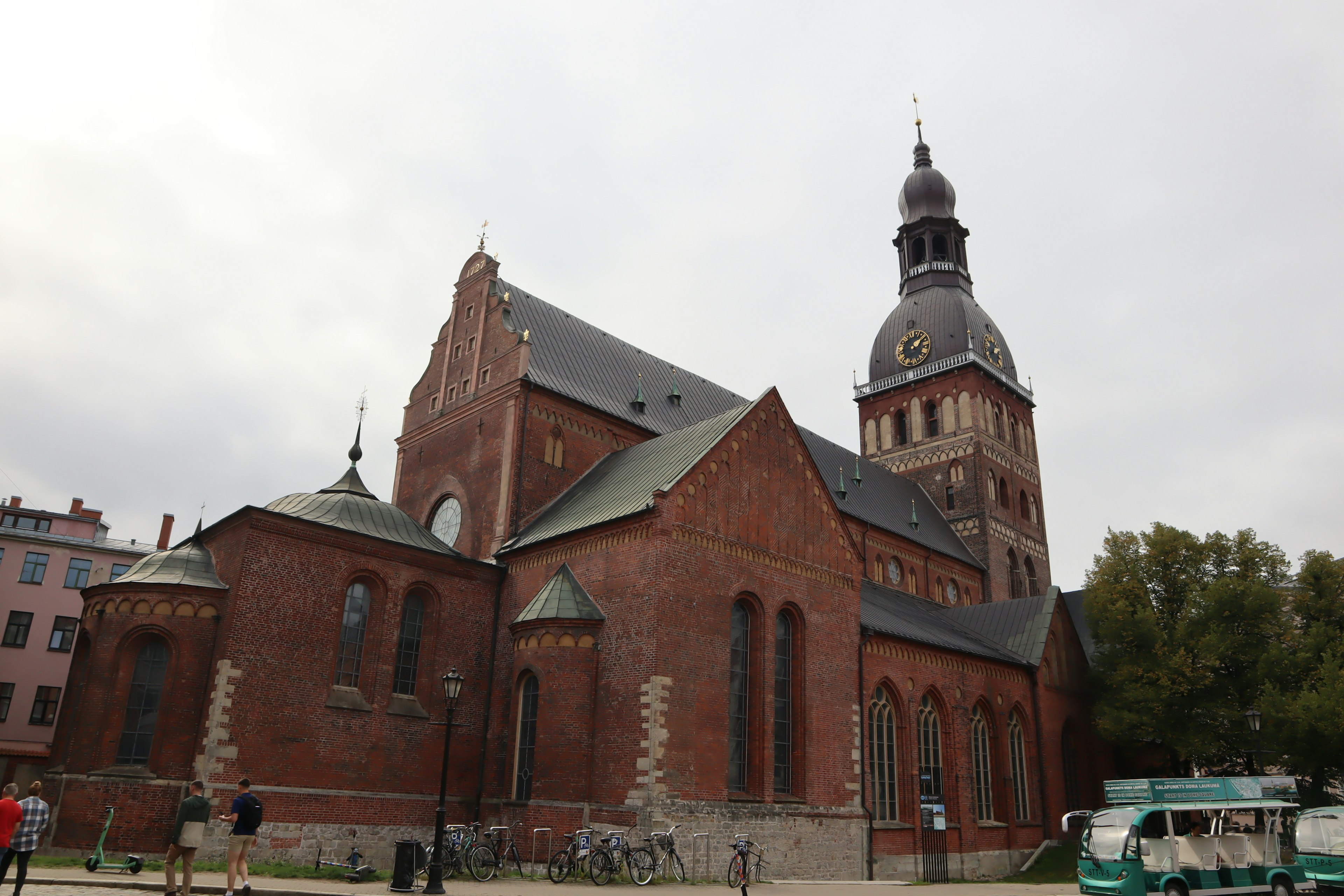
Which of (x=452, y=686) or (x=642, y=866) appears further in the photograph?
(x=642, y=866)

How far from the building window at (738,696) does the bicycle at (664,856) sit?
9.26 feet

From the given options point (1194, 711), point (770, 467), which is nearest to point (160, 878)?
point (770, 467)

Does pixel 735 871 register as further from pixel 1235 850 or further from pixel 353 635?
pixel 353 635

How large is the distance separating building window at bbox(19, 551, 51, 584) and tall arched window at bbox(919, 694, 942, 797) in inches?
1702

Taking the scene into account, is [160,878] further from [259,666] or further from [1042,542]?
[1042,542]

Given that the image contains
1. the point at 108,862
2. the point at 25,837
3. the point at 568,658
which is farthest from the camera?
the point at 568,658

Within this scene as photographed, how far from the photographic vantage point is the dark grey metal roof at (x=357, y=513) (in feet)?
80.1

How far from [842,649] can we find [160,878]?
1753 centimetres

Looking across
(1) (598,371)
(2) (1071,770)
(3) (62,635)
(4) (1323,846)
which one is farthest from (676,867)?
(3) (62,635)

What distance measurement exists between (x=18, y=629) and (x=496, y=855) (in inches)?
1502

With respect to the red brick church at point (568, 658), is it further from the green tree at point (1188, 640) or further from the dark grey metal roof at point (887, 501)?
the dark grey metal roof at point (887, 501)

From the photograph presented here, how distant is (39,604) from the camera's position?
152 feet

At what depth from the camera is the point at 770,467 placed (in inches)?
1021

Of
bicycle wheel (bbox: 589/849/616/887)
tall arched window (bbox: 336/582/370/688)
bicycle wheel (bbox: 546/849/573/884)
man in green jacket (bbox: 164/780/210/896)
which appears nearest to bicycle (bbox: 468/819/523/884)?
bicycle wheel (bbox: 546/849/573/884)
